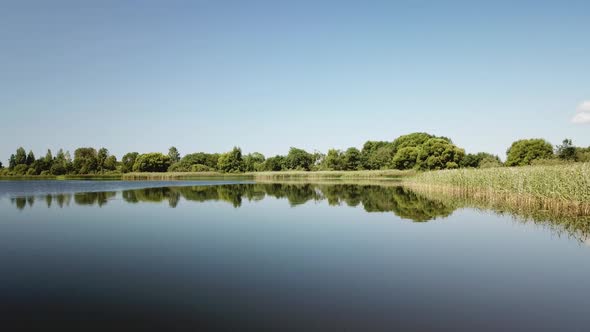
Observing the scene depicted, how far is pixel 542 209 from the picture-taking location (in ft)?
59.8

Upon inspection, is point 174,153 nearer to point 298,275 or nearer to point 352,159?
point 352,159

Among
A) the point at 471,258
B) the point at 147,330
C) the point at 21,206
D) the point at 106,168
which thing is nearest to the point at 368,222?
the point at 471,258

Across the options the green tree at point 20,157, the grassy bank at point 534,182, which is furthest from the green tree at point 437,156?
the green tree at point 20,157

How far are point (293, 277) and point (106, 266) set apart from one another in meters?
4.74

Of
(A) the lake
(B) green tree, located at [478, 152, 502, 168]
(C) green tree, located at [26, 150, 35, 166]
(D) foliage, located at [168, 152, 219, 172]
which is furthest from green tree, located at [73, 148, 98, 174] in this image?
(B) green tree, located at [478, 152, 502, 168]

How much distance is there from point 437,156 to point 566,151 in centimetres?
2064

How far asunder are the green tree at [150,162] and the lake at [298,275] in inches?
3712

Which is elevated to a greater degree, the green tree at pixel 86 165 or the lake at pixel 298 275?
the green tree at pixel 86 165

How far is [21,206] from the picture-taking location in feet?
73.7

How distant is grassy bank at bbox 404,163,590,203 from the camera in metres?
16.4

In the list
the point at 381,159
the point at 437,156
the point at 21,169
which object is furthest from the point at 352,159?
the point at 21,169

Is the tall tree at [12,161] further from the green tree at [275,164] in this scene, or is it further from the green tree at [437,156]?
the green tree at [437,156]

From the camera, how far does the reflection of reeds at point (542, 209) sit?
1373cm

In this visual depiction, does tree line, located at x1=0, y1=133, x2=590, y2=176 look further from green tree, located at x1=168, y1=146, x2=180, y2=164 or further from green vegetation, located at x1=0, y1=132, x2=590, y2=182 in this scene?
green tree, located at x1=168, y1=146, x2=180, y2=164
